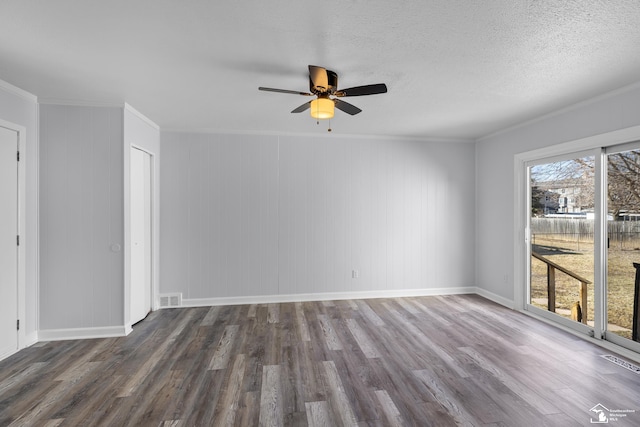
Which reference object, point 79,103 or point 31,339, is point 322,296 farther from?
point 79,103

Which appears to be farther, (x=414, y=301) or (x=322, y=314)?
(x=414, y=301)

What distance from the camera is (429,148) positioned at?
524 centimetres

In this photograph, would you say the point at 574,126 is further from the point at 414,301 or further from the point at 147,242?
the point at 147,242

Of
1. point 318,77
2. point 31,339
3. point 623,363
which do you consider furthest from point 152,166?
point 623,363

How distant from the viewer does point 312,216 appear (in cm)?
493

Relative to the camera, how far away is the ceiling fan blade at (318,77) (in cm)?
236

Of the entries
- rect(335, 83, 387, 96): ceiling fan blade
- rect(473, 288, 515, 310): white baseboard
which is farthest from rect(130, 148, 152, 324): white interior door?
rect(473, 288, 515, 310): white baseboard

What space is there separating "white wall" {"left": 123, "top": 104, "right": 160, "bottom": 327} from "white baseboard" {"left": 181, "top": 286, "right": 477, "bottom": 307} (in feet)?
2.24

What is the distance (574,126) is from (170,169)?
518 centimetres

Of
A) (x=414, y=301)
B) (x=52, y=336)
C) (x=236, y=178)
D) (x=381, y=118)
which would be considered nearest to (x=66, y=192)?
(x=52, y=336)

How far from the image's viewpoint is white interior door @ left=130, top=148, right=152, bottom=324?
3873 mm

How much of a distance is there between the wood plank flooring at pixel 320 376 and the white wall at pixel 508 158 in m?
1.08

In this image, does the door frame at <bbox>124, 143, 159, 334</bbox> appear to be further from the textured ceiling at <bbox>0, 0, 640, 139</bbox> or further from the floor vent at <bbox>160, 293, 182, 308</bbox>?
the textured ceiling at <bbox>0, 0, 640, 139</bbox>

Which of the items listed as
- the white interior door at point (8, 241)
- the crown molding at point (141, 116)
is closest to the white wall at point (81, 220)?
the crown molding at point (141, 116)
